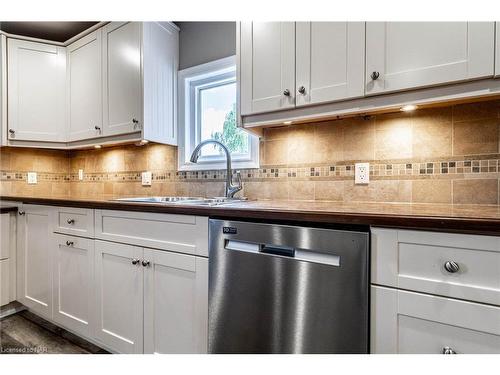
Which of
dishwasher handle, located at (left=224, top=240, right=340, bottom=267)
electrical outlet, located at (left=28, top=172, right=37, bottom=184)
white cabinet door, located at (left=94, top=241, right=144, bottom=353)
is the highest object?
electrical outlet, located at (left=28, top=172, right=37, bottom=184)

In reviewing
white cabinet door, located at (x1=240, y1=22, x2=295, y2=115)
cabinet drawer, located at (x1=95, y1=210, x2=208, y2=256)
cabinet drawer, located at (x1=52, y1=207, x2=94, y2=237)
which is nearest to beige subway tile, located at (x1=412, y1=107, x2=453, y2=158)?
white cabinet door, located at (x1=240, y1=22, x2=295, y2=115)

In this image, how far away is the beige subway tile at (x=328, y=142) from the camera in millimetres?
1507

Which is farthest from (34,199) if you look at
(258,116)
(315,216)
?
(315,216)

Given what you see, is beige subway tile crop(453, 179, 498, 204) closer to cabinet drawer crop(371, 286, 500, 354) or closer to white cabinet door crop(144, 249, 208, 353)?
cabinet drawer crop(371, 286, 500, 354)

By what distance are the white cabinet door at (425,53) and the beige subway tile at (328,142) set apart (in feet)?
1.25

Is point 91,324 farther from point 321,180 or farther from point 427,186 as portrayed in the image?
point 427,186

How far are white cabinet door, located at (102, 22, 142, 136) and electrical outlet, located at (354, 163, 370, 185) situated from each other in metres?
1.50

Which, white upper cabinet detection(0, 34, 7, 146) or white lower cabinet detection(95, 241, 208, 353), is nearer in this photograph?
white lower cabinet detection(95, 241, 208, 353)

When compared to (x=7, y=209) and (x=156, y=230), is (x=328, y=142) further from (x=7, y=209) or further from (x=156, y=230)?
(x=7, y=209)

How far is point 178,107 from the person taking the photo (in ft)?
6.85

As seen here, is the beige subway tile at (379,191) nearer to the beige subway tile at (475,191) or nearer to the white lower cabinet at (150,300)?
the beige subway tile at (475,191)

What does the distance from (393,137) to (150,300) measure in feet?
4.95

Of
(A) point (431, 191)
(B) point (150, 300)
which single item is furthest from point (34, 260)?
(A) point (431, 191)

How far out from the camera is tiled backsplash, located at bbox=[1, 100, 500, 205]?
1.21 metres
